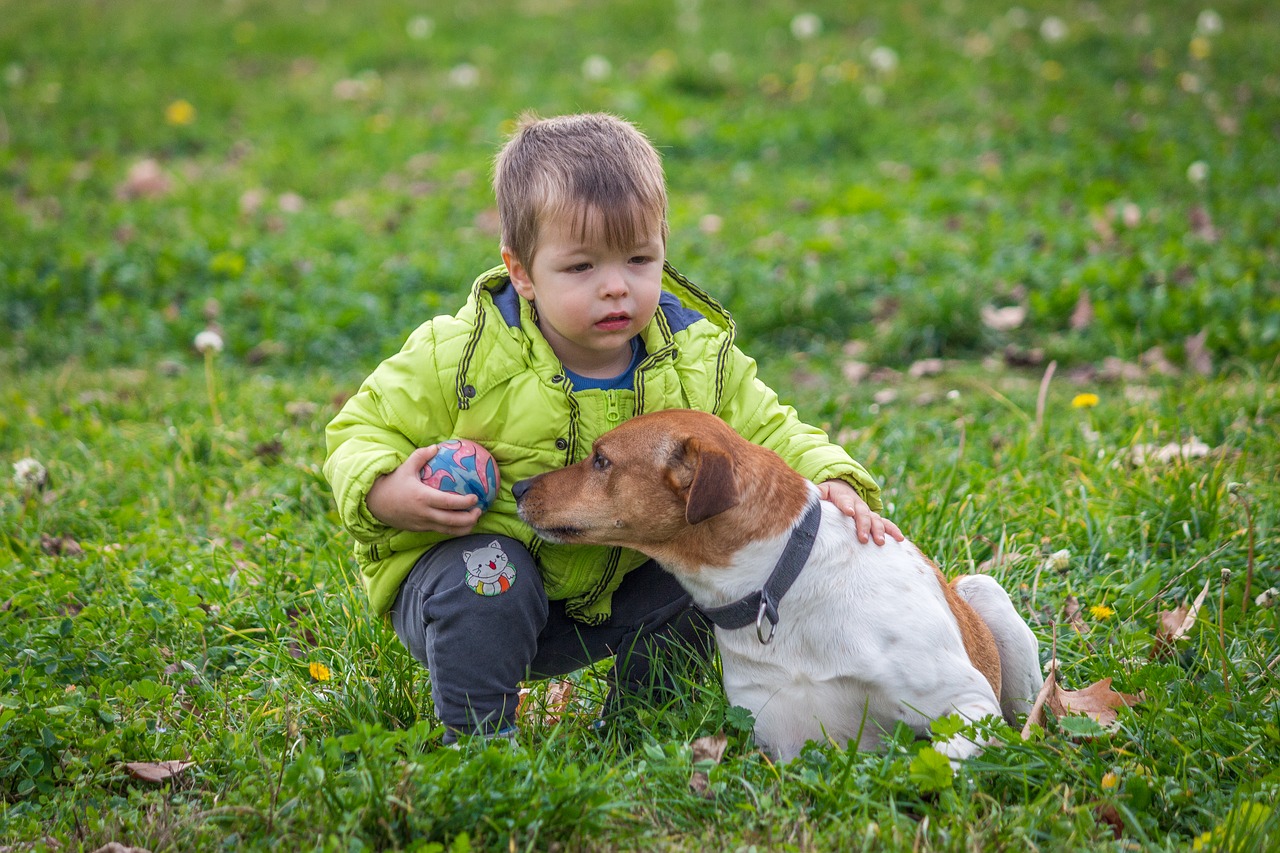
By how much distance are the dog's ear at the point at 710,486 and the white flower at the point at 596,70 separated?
8249mm

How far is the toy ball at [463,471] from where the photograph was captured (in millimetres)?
2943

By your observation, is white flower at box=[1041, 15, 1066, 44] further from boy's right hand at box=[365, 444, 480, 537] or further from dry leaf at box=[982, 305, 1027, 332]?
boy's right hand at box=[365, 444, 480, 537]

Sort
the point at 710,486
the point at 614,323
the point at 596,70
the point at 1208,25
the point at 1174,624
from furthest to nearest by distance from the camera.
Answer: the point at 1208,25, the point at 596,70, the point at 1174,624, the point at 614,323, the point at 710,486

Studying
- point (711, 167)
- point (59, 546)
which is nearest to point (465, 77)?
point (711, 167)

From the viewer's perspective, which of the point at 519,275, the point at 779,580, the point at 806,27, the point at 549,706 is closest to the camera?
the point at 779,580

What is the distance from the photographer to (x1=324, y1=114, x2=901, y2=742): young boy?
3006 millimetres

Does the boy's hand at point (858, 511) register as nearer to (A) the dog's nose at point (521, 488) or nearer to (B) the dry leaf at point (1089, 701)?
(B) the dry leaf at point (1089, 701)

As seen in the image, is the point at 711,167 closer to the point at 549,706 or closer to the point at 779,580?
the point at 549,706

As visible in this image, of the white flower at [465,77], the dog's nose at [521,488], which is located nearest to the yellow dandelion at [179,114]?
the white flower at [465,77]

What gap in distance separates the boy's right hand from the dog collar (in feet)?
2.39

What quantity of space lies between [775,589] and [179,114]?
911 cm

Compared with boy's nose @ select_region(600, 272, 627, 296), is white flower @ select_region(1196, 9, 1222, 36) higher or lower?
lower

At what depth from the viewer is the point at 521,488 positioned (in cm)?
303

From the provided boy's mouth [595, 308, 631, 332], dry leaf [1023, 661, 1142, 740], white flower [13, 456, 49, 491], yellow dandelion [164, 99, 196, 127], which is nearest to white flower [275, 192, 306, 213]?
yellow dandelion [164, 99, 196, 127]
